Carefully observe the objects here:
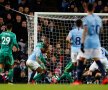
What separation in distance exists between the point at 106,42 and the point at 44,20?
213 centimetres

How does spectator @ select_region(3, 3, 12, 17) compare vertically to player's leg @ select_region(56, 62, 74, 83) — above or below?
above

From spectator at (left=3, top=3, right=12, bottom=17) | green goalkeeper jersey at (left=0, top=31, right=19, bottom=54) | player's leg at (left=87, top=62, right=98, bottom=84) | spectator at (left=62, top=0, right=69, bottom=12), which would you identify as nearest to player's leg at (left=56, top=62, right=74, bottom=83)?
player's leg at (left=87, top=62, right=98, bottom=84)

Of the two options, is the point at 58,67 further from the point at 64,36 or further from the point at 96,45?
the point at 96,45

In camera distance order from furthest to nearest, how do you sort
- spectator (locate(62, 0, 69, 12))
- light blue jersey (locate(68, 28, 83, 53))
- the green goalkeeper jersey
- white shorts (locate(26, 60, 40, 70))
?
spectator (locate(62, 0, 69, 12))
white shorts (locate(26, 60, 40, 70))
light blue jersey (locate(68, 28, 83, 53))
the green goalkeeper jersey

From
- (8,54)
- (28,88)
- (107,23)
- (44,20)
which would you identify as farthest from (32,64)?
(28,88)

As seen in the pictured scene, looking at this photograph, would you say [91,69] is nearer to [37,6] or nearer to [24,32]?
[24,32]

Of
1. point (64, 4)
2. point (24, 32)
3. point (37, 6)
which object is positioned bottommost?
point (24, 32)

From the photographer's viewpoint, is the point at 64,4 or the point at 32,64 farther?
the point at 64,4

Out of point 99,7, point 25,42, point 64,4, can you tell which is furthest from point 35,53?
point 99,7

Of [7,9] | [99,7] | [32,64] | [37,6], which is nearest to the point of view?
[32,64]

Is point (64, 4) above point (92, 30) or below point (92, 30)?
above

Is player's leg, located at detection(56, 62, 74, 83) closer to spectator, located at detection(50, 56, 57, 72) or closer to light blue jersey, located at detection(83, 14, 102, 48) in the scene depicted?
spectator, located at detection(50, 56, 57, 72)

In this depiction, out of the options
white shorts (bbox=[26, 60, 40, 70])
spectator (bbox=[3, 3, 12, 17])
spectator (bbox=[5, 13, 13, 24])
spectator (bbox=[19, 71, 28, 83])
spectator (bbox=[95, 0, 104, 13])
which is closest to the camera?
white shorts (bbox=[26, 60, 40, 70])

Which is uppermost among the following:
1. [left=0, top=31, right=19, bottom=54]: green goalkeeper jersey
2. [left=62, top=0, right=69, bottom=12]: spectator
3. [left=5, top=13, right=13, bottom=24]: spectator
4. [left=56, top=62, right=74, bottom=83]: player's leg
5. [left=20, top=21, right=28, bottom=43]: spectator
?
[left=62, top=0, right=69, bottom=12]: spectator
